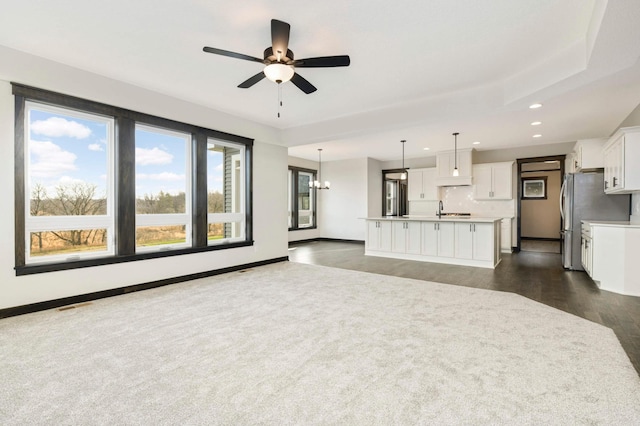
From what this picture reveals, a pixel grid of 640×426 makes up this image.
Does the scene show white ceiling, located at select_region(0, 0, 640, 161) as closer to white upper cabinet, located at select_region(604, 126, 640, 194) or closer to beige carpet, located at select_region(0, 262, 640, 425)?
white upper cabinet, located at select_region(604, 126, 640, 194)

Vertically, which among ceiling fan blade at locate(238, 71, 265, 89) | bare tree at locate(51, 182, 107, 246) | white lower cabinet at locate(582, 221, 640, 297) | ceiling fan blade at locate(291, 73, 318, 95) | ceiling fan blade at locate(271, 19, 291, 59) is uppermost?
ceiling fan blade at locate(271, 19, 291, 59)

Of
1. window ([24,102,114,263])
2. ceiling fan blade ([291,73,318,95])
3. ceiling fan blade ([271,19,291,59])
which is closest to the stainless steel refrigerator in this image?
ceiling fan blade ([291,73,318,95])

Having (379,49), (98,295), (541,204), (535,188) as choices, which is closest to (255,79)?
(379,49)

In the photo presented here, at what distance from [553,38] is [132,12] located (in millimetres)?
3773

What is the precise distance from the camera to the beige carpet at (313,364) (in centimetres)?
172

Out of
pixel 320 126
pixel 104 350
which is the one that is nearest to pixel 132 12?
pixel 104 350

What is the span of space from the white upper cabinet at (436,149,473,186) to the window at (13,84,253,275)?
221 inches

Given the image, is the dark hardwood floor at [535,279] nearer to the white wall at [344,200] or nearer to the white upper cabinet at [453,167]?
the white wall at [344,200]

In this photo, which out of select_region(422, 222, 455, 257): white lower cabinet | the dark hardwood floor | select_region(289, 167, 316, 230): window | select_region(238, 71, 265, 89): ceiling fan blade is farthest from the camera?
select_region(289, 167, 316, 230): window

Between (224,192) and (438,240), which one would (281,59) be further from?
(438,240)

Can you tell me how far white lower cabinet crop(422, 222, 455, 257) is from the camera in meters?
6.22

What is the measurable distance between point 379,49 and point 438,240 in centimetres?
431

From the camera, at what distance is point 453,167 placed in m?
8.18

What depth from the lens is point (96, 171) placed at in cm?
401
